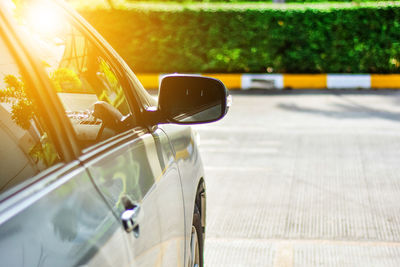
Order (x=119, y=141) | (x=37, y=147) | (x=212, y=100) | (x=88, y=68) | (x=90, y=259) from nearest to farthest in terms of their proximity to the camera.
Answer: (x=90, y=259)
(x=37, y=147)
(x=119, y=141)
(x=88, y=68)
(x=212, y=100)

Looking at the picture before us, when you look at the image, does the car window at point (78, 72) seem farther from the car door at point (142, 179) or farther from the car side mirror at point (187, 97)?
the car side mirror at point (187, 97)

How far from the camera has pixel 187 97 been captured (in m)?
2.57

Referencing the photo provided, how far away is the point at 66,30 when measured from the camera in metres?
2.24

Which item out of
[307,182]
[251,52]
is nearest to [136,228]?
[307,182]

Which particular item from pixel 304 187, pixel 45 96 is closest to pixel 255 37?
pixel 304 187

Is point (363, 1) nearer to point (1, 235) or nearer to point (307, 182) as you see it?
point (307, 182)

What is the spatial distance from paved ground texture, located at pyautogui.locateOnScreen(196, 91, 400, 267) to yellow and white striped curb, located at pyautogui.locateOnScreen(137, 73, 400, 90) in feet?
10.6

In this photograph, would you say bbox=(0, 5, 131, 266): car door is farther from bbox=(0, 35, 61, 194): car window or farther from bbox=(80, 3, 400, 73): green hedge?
bbox=(80, 3, 400, 73): green hedge

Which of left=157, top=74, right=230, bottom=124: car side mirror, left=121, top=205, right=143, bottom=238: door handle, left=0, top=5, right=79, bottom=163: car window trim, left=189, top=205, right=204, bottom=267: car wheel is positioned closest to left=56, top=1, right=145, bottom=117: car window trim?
left=157, top=74, right=230, bottom=124: car side mirror

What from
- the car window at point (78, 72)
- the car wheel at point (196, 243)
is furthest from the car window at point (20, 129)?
the car wheel at point (196, 243)

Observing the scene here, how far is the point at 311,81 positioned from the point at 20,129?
46.0ft

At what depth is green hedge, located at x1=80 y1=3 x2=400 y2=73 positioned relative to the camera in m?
15.2

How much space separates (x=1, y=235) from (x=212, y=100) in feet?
5.04

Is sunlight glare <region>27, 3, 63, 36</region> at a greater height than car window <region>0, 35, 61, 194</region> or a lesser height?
greater
